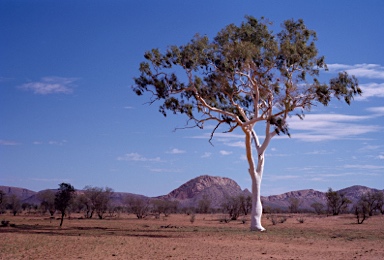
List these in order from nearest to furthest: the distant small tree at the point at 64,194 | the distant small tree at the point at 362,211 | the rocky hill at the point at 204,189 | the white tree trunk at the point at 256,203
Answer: the white tree trunk at the point at 256,203 → the distant small tree at the point at 64,194 → the distant small tree at the point at 362,211 → the rocky hill at the point at 204,189

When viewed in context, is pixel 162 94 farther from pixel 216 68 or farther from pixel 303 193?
pixel 303 193

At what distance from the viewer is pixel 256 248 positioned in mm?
18656

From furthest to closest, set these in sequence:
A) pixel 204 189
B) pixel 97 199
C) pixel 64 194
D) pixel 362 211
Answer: pixel 204 189 → pixel 97 199 → pixel 362 211 → pixel 64 194

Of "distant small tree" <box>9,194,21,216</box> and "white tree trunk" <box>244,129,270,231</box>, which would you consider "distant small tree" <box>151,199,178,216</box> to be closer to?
"distant small tree" <box>9,194,21,216</box>

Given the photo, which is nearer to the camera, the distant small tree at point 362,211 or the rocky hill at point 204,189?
the distant small tree at point 362,211

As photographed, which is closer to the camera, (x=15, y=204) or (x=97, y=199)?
(x=97, y=199)

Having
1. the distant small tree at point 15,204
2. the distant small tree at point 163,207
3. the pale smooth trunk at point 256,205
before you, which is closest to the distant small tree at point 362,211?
the pale smooth trunk at point 256,205

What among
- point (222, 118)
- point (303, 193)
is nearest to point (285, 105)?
point (222, 118)

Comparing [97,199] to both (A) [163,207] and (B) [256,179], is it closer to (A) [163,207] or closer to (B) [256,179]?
(A) [163,207]

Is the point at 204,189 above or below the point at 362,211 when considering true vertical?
above

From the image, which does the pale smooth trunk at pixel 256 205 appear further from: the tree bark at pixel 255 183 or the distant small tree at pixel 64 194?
the distant small tree at pixel 64 194

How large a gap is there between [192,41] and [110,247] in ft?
49.0

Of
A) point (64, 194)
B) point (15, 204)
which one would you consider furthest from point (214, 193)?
point (64, 194)

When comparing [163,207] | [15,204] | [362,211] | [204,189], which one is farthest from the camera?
[204,189]
